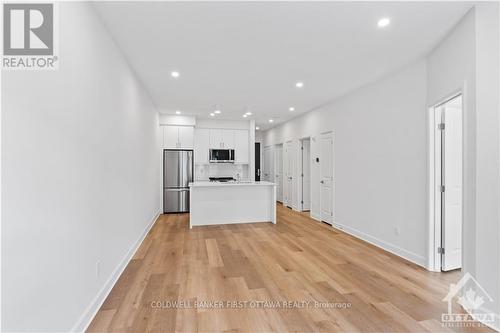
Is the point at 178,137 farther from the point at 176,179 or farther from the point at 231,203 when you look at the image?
the point at 231,203

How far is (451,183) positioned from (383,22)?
216cm

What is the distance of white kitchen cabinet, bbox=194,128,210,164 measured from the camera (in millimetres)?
7387

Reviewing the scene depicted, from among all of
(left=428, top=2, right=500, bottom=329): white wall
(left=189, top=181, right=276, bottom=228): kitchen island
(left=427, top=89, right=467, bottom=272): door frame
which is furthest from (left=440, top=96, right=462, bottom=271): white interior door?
(left=189, top=181, right=276, bottom=228): kitchen island

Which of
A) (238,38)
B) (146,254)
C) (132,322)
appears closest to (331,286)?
(132,322)

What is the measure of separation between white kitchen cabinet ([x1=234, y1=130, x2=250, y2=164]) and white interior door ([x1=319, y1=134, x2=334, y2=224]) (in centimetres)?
266

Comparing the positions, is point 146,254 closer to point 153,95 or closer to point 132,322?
point 132,322

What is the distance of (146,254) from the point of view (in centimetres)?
358

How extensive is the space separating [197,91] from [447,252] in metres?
4.58

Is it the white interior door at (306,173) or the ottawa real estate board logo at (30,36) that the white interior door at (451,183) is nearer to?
the white interior door at (306,173)

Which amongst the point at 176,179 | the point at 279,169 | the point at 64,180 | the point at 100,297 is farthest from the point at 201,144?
the point at 64,180

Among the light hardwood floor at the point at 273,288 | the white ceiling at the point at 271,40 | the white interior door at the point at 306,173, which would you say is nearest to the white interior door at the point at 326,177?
the white interior door at the point at 306,173

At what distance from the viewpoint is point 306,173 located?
6.95 metres

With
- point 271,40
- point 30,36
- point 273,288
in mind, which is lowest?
point 273,288

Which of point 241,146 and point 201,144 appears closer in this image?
point 201,144
